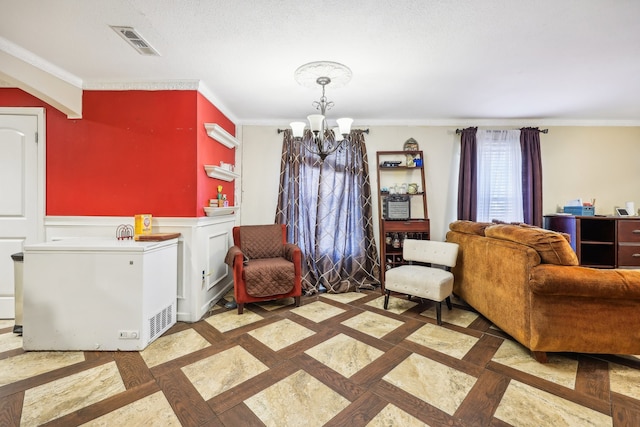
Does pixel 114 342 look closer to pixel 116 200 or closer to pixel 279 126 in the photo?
pixel 116 200

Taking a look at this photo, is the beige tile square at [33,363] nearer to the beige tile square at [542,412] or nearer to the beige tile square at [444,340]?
the beige tile square at [444,340]

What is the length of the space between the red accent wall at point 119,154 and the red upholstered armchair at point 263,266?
0.78 meters

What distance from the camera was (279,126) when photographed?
12.7 feet

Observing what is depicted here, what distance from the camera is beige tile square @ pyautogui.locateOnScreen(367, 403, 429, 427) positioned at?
137 cm

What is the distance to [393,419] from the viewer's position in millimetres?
1408

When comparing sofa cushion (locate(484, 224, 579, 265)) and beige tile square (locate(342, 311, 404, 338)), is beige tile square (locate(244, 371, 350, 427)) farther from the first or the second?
sofa cushion (locate(484, 224, 579, 265))

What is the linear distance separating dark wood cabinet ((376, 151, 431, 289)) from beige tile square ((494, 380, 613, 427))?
1.97m

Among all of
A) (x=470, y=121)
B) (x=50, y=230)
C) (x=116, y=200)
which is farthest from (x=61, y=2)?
(x=470, y=121)

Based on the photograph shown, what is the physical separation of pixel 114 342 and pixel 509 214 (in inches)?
187

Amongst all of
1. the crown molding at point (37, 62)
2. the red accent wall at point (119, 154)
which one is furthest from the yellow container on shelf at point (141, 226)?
the crown molding at point (37, 62)

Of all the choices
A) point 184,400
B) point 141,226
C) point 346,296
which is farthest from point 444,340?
point 141,226

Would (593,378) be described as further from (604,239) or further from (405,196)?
(604,239)

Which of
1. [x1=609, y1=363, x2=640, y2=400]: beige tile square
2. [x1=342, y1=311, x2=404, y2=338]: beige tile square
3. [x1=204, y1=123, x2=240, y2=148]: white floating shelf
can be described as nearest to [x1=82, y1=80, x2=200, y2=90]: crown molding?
[x1=204, y1=123, x2=240, y2=148]: white floating shelf

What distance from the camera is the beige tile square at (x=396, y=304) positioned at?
2912 millimetres
